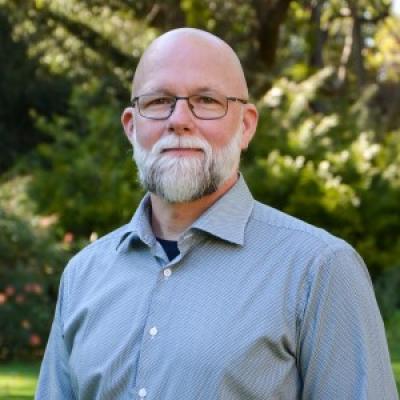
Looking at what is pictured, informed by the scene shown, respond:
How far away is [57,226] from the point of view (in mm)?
14773

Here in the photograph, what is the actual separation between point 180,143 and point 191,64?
0.23 metres

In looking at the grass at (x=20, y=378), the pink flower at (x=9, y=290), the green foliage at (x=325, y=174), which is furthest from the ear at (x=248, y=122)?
the green foliage at (x=325, y=174)

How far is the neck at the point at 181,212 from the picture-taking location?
10.3 ft

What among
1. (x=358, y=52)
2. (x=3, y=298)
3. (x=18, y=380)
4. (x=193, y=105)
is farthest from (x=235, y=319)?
(x=358, y=52)

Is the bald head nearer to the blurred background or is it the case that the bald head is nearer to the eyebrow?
the eyebrow

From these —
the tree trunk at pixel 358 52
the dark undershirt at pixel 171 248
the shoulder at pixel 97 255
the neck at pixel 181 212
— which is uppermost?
the neck at pixel 181 212

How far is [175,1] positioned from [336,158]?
21.5 ft

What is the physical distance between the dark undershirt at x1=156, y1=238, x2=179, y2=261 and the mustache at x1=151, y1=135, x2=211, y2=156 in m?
0.25

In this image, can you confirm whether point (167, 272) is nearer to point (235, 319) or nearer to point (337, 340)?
point (235, 319)

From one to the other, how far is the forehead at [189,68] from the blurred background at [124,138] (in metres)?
7.72

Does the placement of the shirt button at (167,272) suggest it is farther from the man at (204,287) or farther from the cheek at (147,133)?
the cheek at (147,133)

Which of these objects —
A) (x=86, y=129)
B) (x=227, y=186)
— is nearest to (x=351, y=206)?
(x=86, y=129)

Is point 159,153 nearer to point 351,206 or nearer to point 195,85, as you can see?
point 195,85

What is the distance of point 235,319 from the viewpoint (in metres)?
2.87
